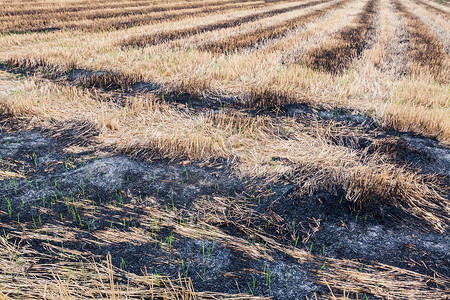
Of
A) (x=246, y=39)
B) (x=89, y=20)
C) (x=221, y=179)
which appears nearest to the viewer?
(x=221, y=179)

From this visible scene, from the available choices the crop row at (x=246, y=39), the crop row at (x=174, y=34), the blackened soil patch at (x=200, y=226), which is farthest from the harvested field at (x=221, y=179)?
the crop row at (x=174, y=34)

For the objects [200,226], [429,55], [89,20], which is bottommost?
[200,226]

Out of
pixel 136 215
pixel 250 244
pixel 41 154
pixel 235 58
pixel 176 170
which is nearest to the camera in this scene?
pixel 250 244

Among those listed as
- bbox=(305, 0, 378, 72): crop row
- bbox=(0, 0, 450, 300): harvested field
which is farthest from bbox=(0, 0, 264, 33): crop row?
bbox=(305, 0, 378, 72): crop row

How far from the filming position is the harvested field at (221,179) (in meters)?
1.83

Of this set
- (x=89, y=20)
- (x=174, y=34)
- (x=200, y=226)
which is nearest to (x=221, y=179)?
(x=200, y=226)

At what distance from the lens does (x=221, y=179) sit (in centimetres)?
283

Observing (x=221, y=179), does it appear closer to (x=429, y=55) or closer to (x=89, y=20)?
(x=429, y=55)

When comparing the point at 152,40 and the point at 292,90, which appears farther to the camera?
the point at 152,40

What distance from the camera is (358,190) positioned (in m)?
2.47

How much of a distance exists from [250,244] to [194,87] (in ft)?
10.8

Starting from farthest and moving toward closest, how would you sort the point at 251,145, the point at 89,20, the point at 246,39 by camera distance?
the point at 89,20 < the point at 246,39 < the point at 251,145

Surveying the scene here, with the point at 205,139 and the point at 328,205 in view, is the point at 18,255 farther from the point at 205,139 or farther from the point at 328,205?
the point at 328,205

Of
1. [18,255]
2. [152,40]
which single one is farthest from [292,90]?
[152,40]
